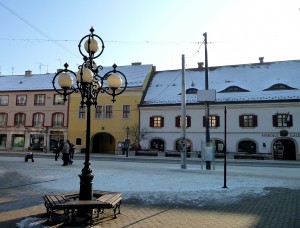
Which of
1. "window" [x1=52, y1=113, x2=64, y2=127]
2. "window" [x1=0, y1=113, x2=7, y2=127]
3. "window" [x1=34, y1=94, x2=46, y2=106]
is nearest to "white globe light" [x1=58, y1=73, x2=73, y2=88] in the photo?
"window" [x1=52, y1=113, x2=64, y2=127]

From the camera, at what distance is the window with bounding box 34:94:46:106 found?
50156 millimetres

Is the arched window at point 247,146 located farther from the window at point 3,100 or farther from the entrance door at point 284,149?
the window at point 3,100

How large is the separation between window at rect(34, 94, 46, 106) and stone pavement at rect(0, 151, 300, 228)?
41167 mm

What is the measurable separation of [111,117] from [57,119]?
29.4ft

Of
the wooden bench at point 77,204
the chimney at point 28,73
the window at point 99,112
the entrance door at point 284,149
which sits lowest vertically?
the wooden bench at point 77,204

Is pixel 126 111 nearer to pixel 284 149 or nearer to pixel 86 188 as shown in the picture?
pixel 284 149

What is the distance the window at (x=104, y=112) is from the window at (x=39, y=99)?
9.07m

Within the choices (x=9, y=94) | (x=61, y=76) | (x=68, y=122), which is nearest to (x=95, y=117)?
(x=68, y=122)

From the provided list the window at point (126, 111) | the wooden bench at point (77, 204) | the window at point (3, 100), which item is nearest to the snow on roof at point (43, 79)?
the window at point (3, 100)

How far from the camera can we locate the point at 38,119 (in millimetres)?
50250

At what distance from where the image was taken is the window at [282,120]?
37531 millimetres

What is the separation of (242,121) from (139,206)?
3228 cm

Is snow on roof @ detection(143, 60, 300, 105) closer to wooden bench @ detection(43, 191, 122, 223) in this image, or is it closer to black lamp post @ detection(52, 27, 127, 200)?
black lamp post @ detection(52, 27, 127, 200)

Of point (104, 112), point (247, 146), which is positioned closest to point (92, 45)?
point (247, 146)
